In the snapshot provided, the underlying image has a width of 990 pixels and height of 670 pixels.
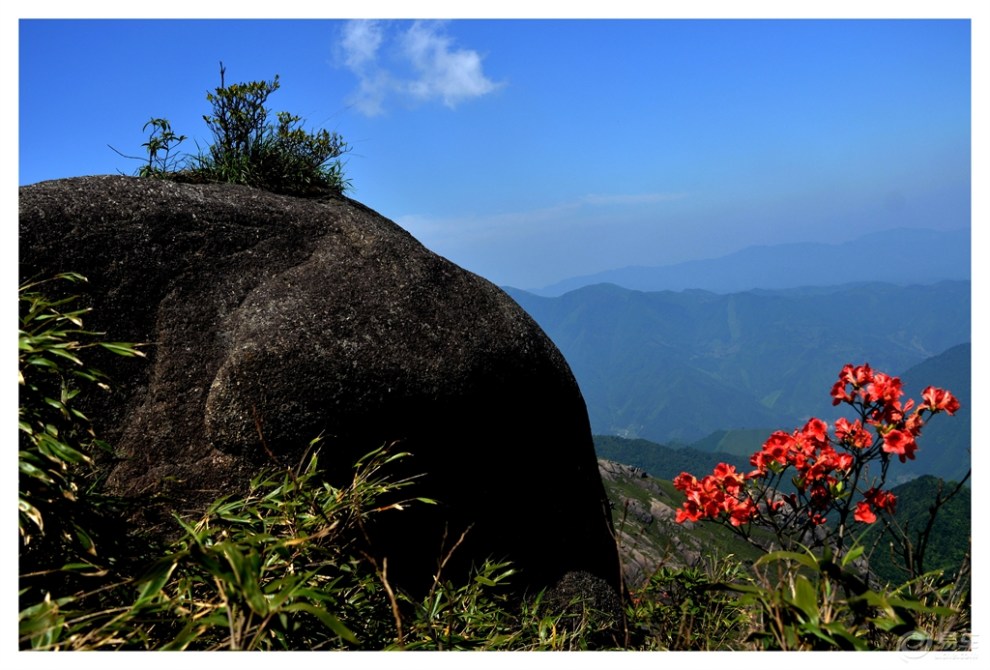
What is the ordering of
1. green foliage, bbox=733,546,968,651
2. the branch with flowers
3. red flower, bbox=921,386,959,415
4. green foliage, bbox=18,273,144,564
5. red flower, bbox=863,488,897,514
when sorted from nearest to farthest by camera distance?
1. green foliage, bbox=733,546,968,651
2. green foliage, bbox=18,273,144,564
3. red flower, bbox=921,386,959,415
4. the branch with flowers
5. red flower, bbox=863,488,897,514

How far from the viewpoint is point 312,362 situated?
14.7 feet

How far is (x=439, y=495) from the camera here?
495 centimetres

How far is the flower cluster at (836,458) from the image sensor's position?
3.75 meters

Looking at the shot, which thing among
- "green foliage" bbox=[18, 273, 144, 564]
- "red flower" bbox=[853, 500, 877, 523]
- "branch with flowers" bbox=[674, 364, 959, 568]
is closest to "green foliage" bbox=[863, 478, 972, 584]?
"red flower" bbox=[853, 500, 877, 523]

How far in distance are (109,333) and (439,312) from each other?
2127mm

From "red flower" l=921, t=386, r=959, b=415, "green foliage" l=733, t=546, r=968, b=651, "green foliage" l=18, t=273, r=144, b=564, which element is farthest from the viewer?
"red flower" l=921, t=386, r=959, b=415

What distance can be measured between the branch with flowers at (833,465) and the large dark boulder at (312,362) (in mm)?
882

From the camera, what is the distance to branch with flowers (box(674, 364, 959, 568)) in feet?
12.3

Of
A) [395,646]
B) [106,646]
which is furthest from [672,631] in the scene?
[106,646]

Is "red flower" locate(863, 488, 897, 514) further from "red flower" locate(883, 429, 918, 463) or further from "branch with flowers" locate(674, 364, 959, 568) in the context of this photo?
"red flower" locate(883, 429, 918, 463)

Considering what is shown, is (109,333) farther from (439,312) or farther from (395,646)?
(395,646)

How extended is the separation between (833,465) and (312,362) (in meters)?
3.14

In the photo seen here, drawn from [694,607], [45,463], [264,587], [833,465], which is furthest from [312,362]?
[833,465]

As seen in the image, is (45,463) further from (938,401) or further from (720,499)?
(938,401)
